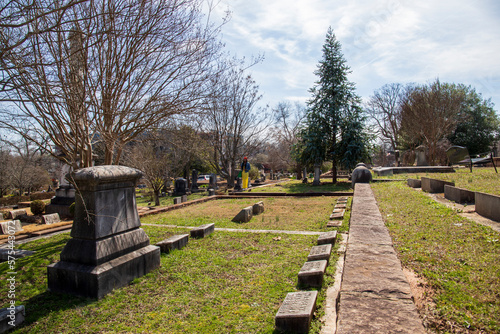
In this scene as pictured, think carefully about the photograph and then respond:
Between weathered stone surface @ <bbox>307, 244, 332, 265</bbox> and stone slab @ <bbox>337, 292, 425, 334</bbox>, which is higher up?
stone slab @ <bbox>337, 292, 425, 334</bbox>

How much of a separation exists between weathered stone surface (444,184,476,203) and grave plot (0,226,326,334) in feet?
15.1

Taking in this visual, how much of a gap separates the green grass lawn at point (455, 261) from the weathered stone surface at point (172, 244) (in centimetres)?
359

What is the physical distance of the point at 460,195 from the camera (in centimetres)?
710

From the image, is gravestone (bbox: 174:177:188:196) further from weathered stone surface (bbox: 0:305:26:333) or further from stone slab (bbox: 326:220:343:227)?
weathered stone surface (bbox: 0:305:26:333)

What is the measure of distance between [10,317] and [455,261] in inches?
189

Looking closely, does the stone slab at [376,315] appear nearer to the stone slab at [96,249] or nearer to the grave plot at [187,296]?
the grave plot at [187,296]

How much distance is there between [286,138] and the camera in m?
43.1

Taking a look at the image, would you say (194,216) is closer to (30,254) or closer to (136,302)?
(30,254)

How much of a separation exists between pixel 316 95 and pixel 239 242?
16.0m

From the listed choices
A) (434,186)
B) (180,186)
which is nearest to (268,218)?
(434,186)

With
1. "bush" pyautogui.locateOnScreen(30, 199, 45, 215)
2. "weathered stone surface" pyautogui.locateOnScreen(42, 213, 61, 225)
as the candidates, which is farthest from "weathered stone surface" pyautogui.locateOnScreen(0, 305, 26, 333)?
"bush" pyautogui.locateOnScreen(30, 199, 45, 215)

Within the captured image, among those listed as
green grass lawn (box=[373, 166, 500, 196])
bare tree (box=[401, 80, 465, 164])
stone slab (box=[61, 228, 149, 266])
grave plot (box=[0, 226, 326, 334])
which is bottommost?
grave plot (box=[0, 226, 326, 334])

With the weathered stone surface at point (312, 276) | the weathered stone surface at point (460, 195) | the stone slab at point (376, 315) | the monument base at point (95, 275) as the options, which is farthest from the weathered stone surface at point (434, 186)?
the monument base at point (95, 275)

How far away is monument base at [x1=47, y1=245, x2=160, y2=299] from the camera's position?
11.5ft
